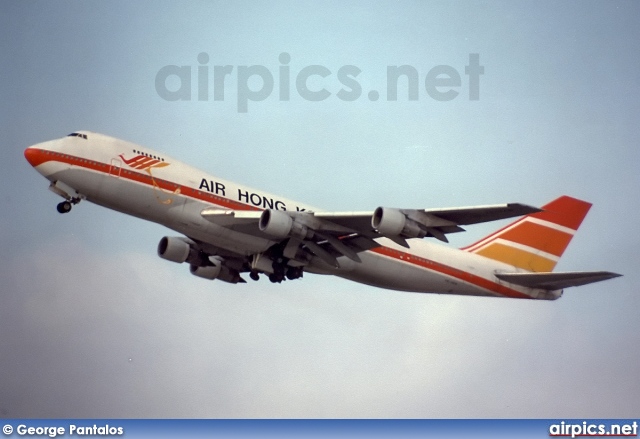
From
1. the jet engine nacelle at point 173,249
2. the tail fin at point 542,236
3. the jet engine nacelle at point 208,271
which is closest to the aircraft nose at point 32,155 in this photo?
the jet engine nacelle at point 173,249

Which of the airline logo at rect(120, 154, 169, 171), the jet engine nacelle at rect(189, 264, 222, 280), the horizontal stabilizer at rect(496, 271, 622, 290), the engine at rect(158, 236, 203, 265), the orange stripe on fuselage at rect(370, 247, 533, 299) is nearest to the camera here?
the airline logo at rect(120, 154, 169, 171)

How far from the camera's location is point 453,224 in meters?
35.6

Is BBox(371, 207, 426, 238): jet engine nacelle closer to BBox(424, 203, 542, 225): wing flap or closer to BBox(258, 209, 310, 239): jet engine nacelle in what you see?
BBox(424, 203, 542, 225): wing flap

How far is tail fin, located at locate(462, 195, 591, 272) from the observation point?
4553 centimetres

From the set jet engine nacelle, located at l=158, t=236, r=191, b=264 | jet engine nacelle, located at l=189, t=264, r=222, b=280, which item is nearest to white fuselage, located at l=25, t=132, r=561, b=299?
jet engine nacelle, located at l=158, t=236, r=191, b=264

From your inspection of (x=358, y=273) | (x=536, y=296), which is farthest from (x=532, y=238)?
(x=358, y=273)

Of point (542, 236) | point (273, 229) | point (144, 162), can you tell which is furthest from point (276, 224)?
point (542, 236)

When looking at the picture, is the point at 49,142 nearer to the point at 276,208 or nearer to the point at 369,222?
the point at 276,208

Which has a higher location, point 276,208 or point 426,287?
point 276,208

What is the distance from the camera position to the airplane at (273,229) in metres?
36.0

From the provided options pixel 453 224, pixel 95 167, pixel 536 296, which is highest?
pixel 95 167

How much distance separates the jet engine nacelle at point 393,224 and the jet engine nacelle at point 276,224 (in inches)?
133

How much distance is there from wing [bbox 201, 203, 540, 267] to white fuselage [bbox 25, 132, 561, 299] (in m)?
0.65

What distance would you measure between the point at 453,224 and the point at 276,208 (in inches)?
302
